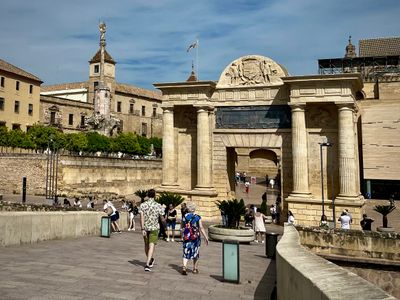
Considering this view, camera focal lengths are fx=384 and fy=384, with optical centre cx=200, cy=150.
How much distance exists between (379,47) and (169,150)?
131 ft

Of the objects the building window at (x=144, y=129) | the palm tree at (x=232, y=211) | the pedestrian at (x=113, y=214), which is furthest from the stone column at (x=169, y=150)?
the building window at (x=144, y=129)

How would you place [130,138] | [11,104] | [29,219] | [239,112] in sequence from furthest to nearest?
[130,138] → [11,104] → [239,112] → [29,219]

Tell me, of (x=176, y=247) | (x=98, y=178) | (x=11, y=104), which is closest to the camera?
(x=176, y=247)

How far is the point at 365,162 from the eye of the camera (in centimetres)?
3622

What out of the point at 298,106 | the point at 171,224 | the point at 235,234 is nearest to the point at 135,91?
the point at 298,106

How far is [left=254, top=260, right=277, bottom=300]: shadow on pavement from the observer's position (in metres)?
6.82

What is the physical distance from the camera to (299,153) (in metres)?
21.4

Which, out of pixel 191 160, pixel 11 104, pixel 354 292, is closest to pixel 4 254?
pixel 354 292

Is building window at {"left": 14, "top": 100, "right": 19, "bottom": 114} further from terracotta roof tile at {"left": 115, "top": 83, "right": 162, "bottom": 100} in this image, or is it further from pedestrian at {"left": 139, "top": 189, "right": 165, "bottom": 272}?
pedestrian at {"left": 139, "top": 189, "right": 165, "bottom": 272}

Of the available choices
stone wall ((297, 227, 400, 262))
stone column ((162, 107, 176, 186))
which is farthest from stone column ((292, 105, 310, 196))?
stone wall ((297, 227, 400, 262))

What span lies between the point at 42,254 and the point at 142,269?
104 inches

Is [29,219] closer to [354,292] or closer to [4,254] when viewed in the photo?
[4,254]

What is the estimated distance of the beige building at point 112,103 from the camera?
2420 inches

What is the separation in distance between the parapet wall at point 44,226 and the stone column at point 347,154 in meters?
13.0
